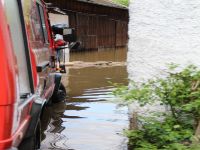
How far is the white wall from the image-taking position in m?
4.95

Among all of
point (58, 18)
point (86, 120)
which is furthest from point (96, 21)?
point (86, 120)

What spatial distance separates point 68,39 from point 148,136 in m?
4.73

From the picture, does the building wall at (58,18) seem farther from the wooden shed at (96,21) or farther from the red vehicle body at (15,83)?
the red vehicle body at (15,83)

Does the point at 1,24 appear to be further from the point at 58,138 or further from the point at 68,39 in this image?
the point at 68,39

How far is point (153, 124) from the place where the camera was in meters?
4.67

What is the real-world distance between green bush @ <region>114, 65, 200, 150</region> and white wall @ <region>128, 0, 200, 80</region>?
0.24 m

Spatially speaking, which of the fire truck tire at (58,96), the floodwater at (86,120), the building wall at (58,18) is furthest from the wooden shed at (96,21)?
the fire truck tire at (58,96)

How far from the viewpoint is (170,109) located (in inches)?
193

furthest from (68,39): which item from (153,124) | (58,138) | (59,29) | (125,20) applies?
(125,20)

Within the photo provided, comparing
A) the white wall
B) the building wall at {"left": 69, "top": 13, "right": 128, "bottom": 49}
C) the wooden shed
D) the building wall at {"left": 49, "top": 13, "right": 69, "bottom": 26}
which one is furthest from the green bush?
the building wall at {"left": 69, "top": 13, "right": 128, "bottom": 49}

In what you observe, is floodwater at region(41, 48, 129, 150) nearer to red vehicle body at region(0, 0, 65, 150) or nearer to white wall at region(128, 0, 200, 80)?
white wall at region(128, 0, 200, 80)

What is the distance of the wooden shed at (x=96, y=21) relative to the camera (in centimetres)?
2458

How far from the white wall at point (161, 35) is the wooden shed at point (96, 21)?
1747cm

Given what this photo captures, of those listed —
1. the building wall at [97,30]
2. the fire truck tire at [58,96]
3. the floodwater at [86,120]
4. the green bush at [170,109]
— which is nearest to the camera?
the green bush at [170,109]
